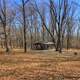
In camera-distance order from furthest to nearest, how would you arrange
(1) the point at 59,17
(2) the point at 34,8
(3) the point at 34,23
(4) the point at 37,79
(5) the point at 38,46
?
(3) the point at 34,23, (5) the point at 38,46, (2) the point at 34,8, (1) the point at 59,17, (4) the point at 37,79

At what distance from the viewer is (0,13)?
5181 cm

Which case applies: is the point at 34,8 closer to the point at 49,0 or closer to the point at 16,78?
the point at 49,0

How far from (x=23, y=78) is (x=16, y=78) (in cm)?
31

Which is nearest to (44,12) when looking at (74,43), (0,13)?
(0,13)

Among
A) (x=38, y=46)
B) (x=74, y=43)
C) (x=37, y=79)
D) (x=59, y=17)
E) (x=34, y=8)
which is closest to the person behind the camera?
(x=37, y=79)

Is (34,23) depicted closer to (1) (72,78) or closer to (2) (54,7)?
(2) (54,7)

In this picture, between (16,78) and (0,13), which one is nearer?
(16,78)

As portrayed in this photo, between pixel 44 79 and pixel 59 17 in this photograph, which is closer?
pixel 44 79

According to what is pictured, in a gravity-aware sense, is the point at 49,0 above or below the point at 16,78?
above

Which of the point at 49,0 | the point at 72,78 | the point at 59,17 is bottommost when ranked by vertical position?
the point at 72,78

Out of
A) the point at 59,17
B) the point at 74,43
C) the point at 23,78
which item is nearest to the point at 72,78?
the point at 23,78

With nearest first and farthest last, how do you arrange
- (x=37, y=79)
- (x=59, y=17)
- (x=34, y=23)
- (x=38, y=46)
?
(x=37, y=79), (x=59, y=17), (x=38, y=46), (x=34, y=23)

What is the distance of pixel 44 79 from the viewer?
11.8 metres

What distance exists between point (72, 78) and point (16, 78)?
8.09 feet
